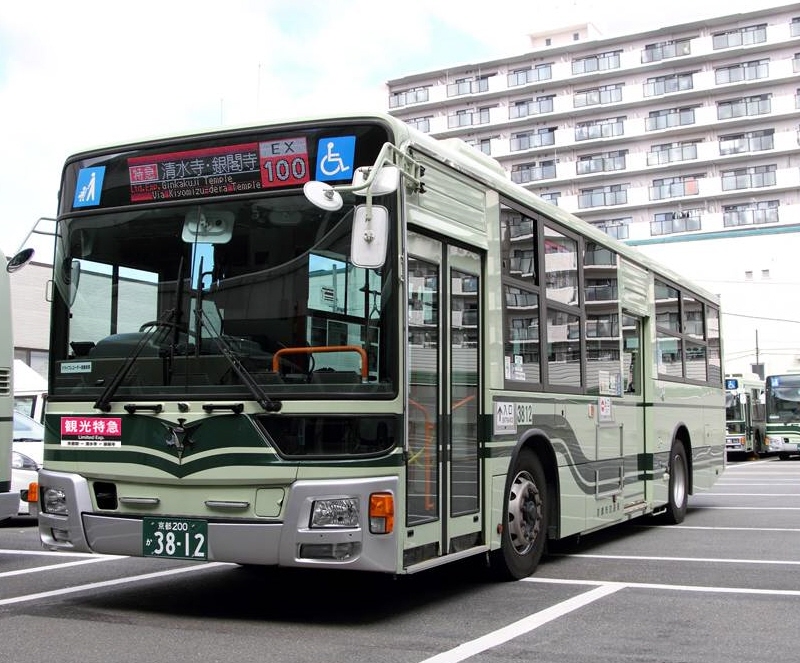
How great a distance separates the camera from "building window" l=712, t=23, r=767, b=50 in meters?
68.5

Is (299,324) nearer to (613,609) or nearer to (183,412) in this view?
(183,412)

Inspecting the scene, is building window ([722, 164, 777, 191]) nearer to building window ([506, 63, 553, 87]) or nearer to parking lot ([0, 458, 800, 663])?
building window ([506, 63, 553, 87])

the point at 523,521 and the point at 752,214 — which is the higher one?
the point at 752,214

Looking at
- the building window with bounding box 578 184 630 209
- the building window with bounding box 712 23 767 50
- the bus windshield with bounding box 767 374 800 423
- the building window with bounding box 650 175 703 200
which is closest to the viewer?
the bus windshield with bounding box 767 374 800 423

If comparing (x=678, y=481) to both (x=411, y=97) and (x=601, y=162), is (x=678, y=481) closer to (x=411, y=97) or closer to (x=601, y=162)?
(x=601, y=162)

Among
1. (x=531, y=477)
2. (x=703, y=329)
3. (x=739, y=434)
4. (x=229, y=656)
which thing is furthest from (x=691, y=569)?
(x=739, y=434)

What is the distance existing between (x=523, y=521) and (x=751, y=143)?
6471cm

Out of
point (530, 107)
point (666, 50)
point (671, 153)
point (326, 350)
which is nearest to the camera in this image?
point (326, 350)

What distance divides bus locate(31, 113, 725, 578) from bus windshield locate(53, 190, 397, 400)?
1 cm

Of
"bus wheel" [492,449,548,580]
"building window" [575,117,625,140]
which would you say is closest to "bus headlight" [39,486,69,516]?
"bus wheel" [492,449,548,580]

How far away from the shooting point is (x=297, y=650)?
19.4 feet

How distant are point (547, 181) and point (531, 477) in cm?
6735

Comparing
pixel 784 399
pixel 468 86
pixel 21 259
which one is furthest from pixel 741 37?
pixel 21 259

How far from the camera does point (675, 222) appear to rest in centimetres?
6906
